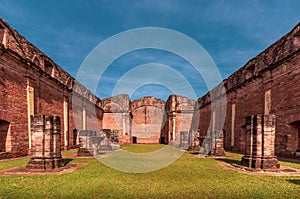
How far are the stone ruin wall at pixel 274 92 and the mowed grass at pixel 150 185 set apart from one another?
5.13m

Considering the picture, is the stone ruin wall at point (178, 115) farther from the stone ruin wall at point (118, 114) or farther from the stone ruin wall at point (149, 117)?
the stone ruin wall at point (118, 114)

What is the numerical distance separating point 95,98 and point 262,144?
20458 mm

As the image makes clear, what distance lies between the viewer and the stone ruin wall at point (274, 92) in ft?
30.2

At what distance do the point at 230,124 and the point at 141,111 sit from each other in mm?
14966

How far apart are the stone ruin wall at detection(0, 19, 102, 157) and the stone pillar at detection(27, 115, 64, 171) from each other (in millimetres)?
3620

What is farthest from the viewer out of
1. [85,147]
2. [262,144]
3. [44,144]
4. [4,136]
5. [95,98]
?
[95,98]

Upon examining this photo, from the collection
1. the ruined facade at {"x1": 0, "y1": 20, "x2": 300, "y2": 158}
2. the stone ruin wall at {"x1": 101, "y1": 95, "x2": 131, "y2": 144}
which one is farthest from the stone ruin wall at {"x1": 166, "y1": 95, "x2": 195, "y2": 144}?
the stone ruin wall at {"x1": 101, "y1": 95, "x2": 131, "y2": 144}

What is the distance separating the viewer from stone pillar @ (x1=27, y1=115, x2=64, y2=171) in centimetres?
629

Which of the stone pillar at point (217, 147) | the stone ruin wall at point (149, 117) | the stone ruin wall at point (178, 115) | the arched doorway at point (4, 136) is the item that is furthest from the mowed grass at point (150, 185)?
→ the stone ruin wall at point (178, 115)

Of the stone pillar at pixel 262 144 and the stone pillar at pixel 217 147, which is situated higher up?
the stone pillar at pixel 262 144

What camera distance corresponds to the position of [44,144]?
6504 mm

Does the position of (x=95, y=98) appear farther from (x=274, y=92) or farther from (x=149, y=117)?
(x=274, y=92)

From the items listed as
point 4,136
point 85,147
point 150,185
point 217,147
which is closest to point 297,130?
point 217,147

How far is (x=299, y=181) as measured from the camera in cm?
510
